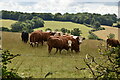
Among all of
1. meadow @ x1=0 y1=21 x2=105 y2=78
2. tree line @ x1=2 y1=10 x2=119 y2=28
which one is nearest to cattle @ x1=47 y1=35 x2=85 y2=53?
meadow @ x1=0 y1=21 x2=105 y2=78

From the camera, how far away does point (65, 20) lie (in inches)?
2422

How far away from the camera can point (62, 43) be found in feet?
40.7

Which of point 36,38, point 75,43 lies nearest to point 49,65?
point 75,43

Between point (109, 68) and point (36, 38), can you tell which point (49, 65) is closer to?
point (109, 68)

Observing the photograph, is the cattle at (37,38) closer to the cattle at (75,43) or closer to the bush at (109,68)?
the cattle at (75,43)

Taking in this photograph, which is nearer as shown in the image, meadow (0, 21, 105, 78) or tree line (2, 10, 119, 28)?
meadow (0, 21, 105, 78)

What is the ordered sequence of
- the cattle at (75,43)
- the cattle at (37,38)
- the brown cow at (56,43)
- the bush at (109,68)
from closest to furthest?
the bush at (109,68)
the brown cow at (56,43)
the cattle at (75,43)
the cattle at (37,38)

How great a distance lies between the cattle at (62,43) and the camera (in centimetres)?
1221

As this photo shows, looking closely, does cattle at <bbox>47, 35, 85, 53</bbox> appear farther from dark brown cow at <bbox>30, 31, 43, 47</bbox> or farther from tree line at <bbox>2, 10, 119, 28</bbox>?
tree line at <bbox>2, 10, 119, 28</bbox>

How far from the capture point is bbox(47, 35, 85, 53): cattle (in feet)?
40.1

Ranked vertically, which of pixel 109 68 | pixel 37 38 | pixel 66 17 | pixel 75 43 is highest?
pixel 66 17

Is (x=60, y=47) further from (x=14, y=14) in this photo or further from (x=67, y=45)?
(x=14, y=14)

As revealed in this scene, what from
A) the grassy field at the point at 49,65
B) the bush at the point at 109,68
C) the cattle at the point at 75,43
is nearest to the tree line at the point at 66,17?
the cattle at the point at 75,43

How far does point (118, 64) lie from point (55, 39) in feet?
33.1
